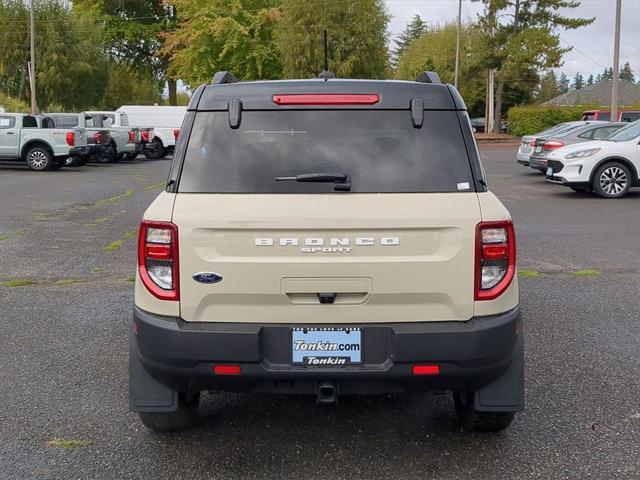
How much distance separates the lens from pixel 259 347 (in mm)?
3160

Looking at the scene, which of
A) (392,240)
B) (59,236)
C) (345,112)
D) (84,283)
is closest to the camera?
(392,240)

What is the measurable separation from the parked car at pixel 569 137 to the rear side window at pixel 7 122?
1502 cm

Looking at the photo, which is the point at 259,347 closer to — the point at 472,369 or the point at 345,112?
the point at 472,369

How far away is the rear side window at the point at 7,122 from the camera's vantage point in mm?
21484

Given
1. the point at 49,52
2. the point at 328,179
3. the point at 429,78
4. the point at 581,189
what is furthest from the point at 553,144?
the point at 49,52

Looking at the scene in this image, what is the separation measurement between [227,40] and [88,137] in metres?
20.4

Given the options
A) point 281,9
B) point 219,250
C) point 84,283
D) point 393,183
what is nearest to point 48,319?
point 84,283

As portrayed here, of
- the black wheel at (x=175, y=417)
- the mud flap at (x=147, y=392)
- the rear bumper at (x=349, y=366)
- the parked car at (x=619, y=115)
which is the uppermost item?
the parked car at (x=619, y=115)

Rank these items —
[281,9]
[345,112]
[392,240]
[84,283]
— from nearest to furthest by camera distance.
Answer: [392,240] < [345,112] < [84,283] < [281,9]

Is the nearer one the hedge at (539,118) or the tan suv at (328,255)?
the tan suv at (328,255)

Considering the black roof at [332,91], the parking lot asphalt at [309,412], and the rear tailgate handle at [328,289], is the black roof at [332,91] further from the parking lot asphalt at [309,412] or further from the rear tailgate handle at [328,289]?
the parking lot asphalt at [309,412]

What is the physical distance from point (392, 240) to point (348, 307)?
35cm

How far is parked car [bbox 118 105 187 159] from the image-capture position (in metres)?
30.0

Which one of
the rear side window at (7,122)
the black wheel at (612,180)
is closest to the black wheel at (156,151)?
the rear side window at (7,122)
